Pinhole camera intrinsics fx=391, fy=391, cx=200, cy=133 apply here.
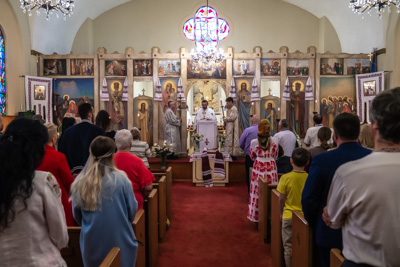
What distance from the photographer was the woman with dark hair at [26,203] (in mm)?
1891

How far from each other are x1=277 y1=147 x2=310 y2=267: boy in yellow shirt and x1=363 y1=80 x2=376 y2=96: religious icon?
1029 cm

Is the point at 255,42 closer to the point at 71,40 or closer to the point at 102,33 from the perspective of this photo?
the point at 102,33

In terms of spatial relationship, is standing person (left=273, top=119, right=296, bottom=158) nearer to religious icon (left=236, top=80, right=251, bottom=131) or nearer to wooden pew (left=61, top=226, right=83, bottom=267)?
wooden pew (left=61, top=226, right=83, bottom=267)

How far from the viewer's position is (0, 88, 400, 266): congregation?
181 centimetres

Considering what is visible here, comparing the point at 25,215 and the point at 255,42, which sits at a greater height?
the point at 255,42

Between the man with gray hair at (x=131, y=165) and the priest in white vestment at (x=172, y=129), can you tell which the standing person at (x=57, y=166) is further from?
the priest in white vestment at (x=172, y=129)

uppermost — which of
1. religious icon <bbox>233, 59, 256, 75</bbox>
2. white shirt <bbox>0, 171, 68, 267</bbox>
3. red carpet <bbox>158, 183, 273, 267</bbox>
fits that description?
religious icon <bbox>233, 59, 256, 75</bbox>

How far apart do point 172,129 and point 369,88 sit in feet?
22.5

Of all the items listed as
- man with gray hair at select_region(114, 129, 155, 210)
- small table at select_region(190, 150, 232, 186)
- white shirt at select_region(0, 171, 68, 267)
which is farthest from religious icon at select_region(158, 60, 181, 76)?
white shirt at select_region(0, 171, 68, 267)

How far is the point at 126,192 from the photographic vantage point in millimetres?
3049

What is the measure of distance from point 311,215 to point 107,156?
160 centimetres

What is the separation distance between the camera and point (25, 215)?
1954 mm

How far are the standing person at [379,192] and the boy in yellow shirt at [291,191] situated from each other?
7.35 ft

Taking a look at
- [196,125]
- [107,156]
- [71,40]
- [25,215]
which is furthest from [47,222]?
[71,40]
